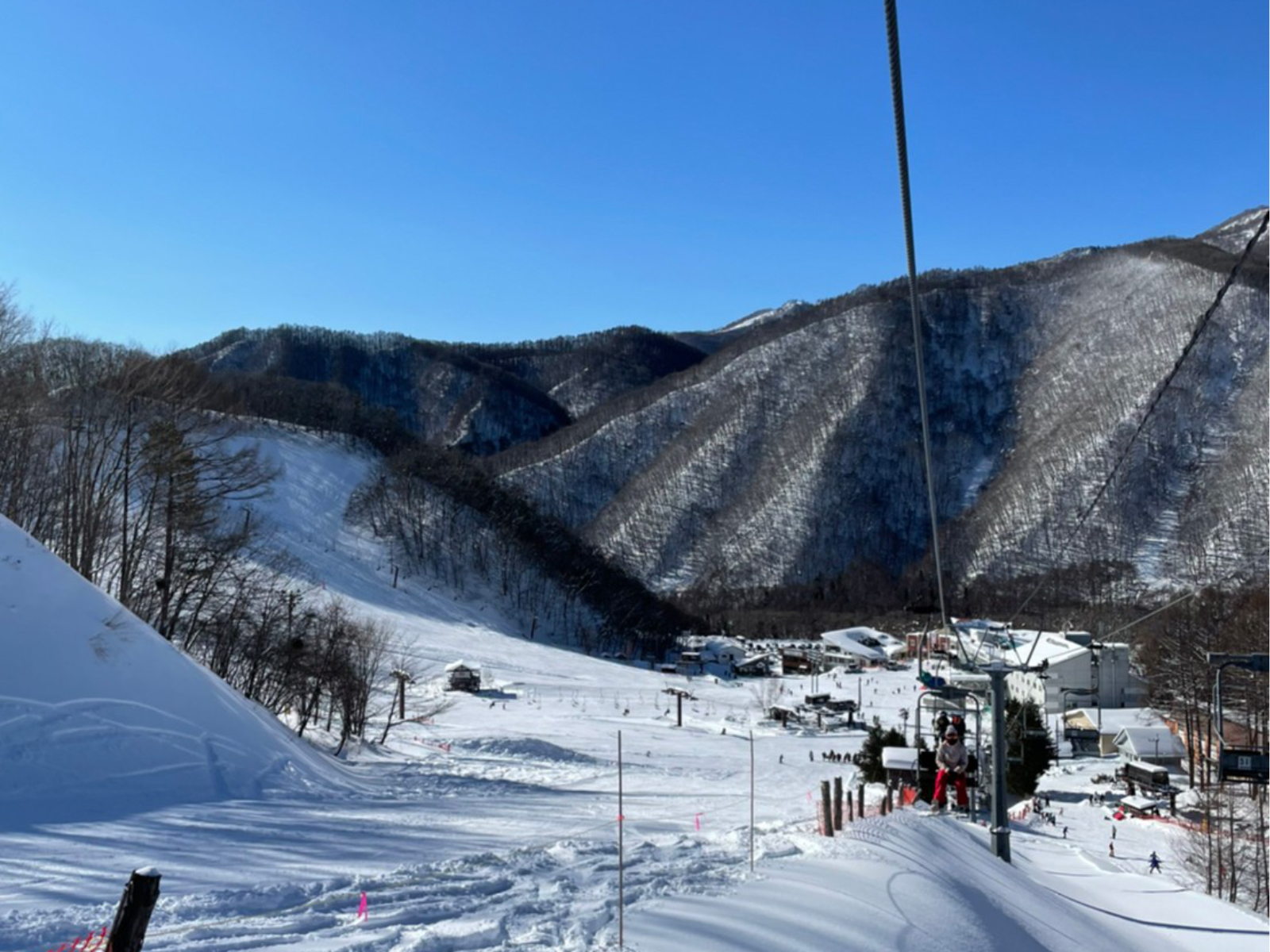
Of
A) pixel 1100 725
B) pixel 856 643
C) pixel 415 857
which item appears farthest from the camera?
pixel 856 643

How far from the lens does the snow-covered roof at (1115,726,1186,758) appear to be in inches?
1777

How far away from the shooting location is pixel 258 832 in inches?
420

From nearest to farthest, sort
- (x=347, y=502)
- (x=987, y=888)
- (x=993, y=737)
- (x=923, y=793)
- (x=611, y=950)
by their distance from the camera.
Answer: (x=611, y=950)
(x=987, y=888)
(x=993, y=737)
(x=923, y=793)
(x=347, y=502)

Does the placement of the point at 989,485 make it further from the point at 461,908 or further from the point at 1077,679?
the point at 461,908

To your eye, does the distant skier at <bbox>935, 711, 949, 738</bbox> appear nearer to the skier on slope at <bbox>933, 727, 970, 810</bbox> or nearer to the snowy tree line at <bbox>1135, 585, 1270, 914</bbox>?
the skier on slope at <bbox>933, 727, 970, 810</bbox>

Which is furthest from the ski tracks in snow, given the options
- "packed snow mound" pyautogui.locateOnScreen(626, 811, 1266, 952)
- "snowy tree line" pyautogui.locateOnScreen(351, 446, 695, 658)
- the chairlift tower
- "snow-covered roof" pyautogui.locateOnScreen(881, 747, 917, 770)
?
"snowy tree line" pyautogui.locateOnScreen(351, 446, 695, 658)

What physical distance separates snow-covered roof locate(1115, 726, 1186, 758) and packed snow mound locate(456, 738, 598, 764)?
28728mm

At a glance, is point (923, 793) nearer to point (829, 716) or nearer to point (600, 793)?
point (600, 793)

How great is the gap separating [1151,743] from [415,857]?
45227mm

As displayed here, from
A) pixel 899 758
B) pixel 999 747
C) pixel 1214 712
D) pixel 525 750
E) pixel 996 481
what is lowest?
pixel 525 750

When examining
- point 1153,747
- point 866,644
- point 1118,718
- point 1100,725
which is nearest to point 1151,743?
point 1153,747

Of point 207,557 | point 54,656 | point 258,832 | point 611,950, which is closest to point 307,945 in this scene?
point 611,950

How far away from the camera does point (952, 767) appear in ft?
48.5

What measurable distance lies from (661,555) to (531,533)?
224 feet
